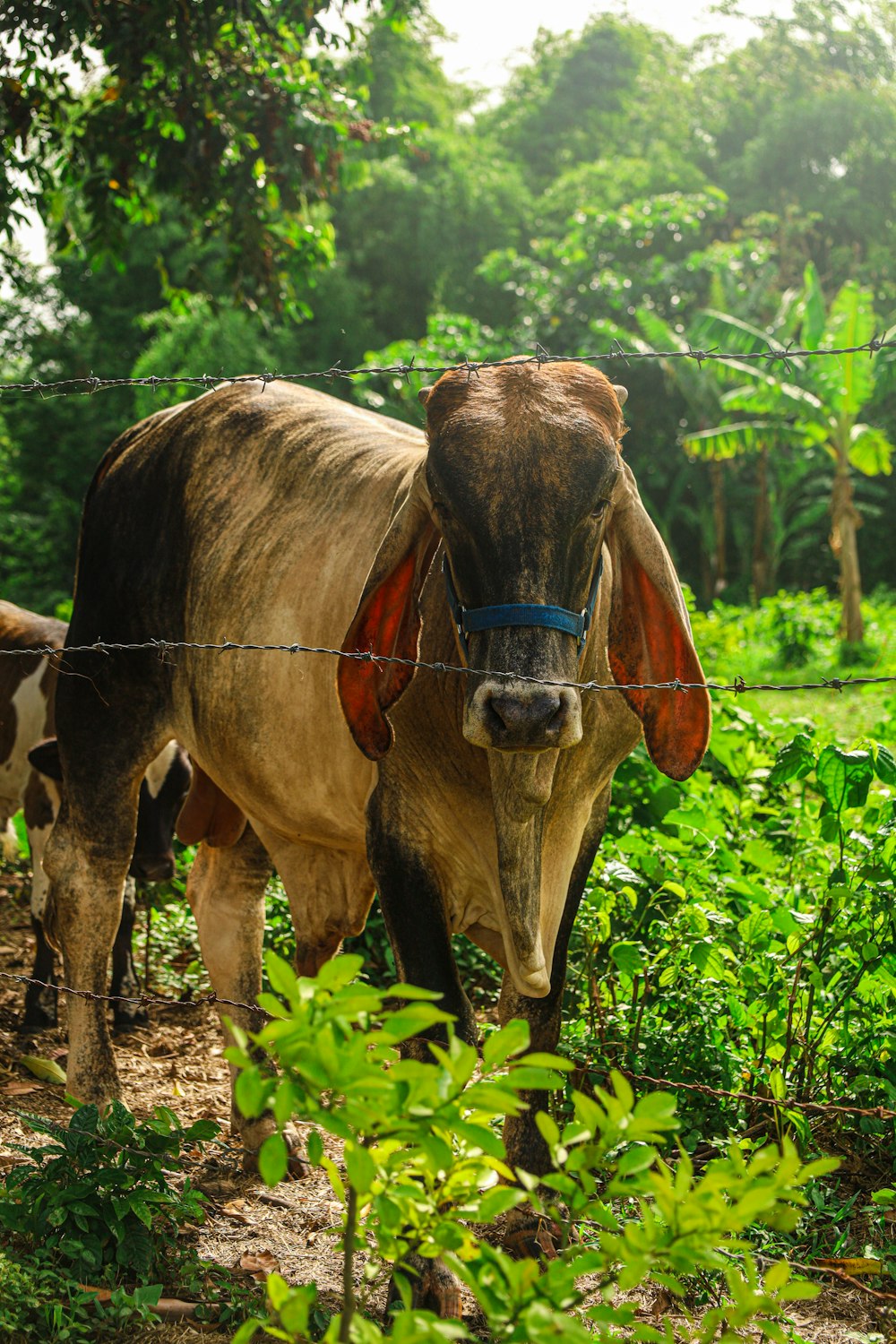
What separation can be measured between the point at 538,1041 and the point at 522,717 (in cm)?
100

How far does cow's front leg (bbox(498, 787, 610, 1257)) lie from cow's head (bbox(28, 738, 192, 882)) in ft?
7.03

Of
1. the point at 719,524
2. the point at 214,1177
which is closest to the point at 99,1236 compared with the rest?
the point at 214,1177

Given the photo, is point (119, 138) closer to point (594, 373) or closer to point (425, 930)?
point (594, 373)

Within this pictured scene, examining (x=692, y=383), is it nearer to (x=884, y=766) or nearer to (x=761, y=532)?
(x=761, y=532)

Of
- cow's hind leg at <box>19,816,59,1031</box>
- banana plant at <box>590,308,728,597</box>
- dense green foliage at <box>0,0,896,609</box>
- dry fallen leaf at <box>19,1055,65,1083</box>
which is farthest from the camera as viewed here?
dense green foliage at <box>0,0,896,609</box>

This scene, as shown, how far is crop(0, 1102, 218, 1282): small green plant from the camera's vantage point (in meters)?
2.60

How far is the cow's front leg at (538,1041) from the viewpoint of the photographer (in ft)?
9.11

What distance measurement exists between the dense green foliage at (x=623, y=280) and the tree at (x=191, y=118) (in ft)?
26.4

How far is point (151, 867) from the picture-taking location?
15.6 feet

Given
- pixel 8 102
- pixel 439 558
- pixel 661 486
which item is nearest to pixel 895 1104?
pixel 439 558

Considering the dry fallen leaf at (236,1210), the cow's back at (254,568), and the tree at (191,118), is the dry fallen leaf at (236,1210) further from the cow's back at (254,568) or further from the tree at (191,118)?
the tree at (191,118)

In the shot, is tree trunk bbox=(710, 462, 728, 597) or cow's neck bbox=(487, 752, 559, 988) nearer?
cow's neck bbox=(487, 752, 559, 988)

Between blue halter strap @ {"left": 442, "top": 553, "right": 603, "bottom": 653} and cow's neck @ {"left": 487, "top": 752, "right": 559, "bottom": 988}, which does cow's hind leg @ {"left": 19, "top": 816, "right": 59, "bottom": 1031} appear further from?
blue halter strap @ {"left": 442, "top": 553, "right": 603, "bottom": 653}

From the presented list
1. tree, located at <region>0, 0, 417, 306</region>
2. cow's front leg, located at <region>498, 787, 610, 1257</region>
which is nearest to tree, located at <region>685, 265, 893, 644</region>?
tree, located at <region>0, 0, 417, 306</region>
